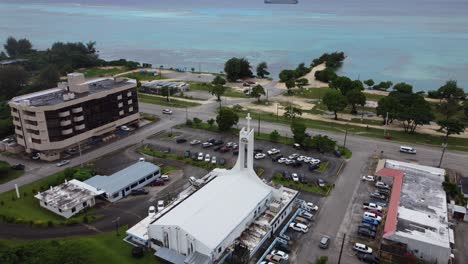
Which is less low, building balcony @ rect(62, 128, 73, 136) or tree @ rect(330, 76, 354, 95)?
tree @ rect(330, 76, 354, 95)

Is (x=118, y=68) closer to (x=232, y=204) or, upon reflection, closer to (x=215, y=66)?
(x=215, y=66)

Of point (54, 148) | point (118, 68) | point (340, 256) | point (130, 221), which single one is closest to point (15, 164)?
point (54, 148)

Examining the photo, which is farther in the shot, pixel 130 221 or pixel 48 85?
pixel 48 85

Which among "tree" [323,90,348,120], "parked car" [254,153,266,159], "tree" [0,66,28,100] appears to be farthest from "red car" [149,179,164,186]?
"tree" [0,66,28,100]

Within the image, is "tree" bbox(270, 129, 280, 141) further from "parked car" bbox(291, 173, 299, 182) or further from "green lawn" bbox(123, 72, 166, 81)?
"green lawn" bbox(123, 72, 166, 81)

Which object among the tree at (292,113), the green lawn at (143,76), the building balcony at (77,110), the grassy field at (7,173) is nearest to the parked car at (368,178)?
the tree at (292,113)

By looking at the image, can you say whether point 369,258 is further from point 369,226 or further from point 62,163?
point 62,163

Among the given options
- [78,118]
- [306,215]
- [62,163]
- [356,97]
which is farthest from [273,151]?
[62,163]
